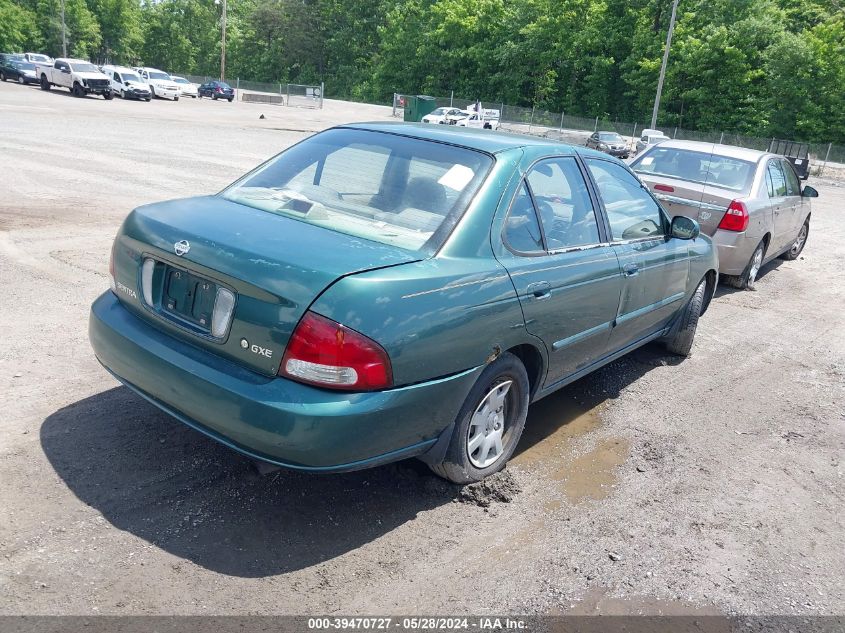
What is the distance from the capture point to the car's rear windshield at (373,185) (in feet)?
11.7

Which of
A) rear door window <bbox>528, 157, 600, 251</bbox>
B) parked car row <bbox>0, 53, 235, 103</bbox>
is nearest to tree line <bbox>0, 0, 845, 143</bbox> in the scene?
parked car row <bbox>0, 53, 235, 103</bbox>

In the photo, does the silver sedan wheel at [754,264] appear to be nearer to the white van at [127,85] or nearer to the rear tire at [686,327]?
the rear tire at [686,327]

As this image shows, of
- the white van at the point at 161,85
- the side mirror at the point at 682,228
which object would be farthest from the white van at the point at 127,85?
the side mirror at the point at 682,228

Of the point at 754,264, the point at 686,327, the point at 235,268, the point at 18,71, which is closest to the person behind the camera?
the point at 235,268

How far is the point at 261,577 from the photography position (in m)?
2.97

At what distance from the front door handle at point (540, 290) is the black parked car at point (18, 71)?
52453 mm

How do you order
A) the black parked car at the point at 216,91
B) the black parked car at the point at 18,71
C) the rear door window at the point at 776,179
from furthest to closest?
the black parked car at the point at 216,91 < the black parked car at the point at 18,71 < the rear door window at the point at 776,179

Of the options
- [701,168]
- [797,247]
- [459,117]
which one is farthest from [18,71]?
[701,168]

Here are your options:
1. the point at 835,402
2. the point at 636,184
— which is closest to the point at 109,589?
the point at 636,184

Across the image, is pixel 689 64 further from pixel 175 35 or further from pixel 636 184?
pixel 175 35

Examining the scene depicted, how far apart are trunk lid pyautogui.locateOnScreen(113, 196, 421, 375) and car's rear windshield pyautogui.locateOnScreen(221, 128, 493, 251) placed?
169 mm

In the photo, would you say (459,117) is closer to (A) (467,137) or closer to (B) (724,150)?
(B) (724,150)

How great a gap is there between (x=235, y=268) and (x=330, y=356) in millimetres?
606

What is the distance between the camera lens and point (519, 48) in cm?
6538
